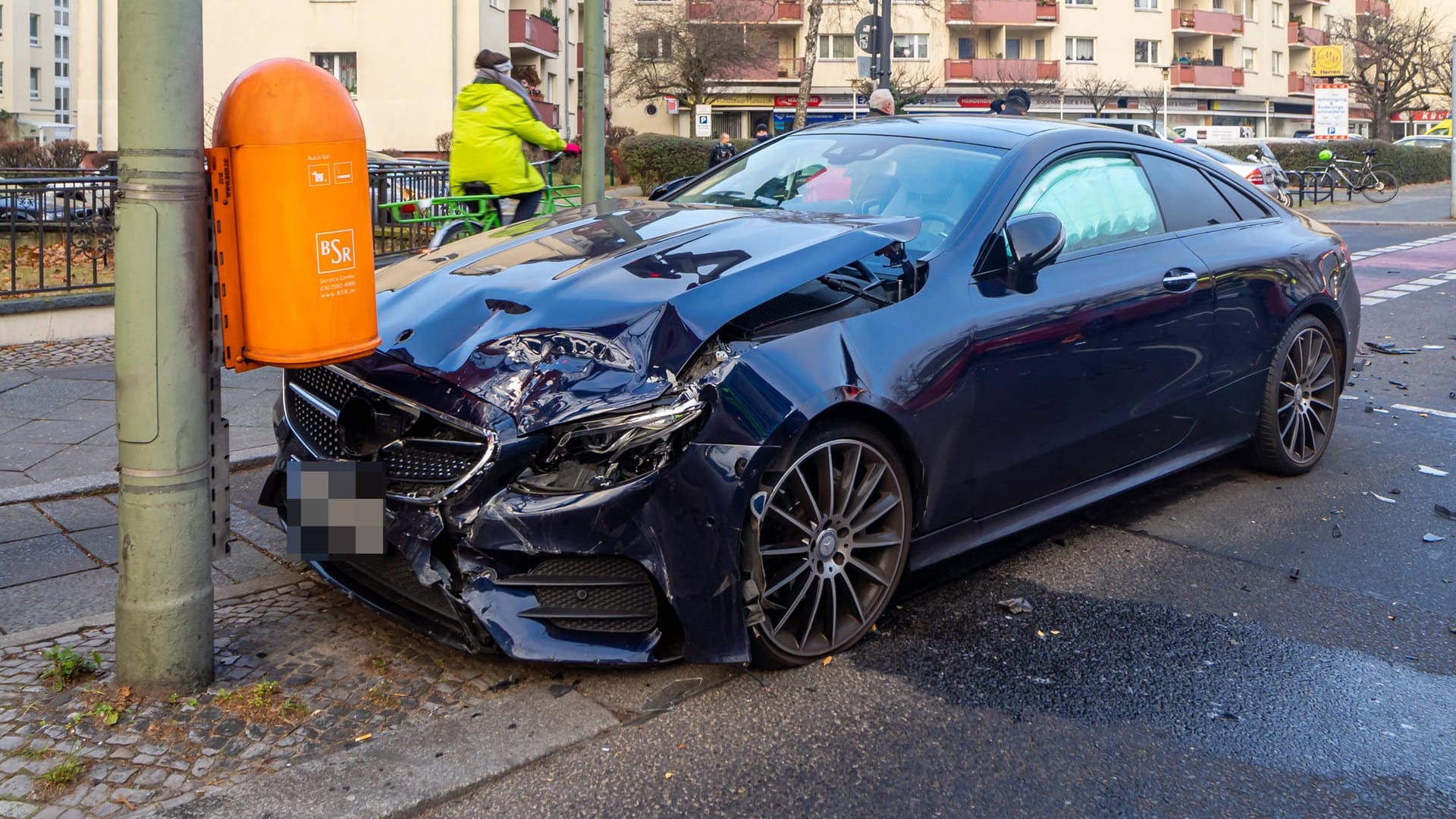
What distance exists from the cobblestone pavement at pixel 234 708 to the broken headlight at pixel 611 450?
655 millimetres

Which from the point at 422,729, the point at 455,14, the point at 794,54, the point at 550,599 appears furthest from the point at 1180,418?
the point at 794,54

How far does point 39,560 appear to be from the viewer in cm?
448

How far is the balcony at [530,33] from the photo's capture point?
4209cm

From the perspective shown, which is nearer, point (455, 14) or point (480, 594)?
point (480, 594)

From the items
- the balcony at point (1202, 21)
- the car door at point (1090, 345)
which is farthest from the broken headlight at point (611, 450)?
the balcony at point (1202, 21)

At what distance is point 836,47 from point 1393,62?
89.5 feet

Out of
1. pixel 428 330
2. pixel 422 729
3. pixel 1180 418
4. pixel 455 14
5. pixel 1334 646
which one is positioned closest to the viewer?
pixel 422 729

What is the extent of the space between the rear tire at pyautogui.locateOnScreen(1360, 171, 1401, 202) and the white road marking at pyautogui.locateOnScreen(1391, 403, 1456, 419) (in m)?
26.3

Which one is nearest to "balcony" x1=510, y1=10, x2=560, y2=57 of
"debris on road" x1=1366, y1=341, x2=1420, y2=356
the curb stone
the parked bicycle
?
the parked bicycle

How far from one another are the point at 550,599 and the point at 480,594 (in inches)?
7.3

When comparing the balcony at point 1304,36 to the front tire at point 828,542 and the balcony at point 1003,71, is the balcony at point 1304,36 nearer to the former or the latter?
the balcony at point 1003,71

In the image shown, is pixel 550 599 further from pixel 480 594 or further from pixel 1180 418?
pixel 1180 418

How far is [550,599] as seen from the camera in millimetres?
3387

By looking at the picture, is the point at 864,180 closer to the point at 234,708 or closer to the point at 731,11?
the point at 234,708
